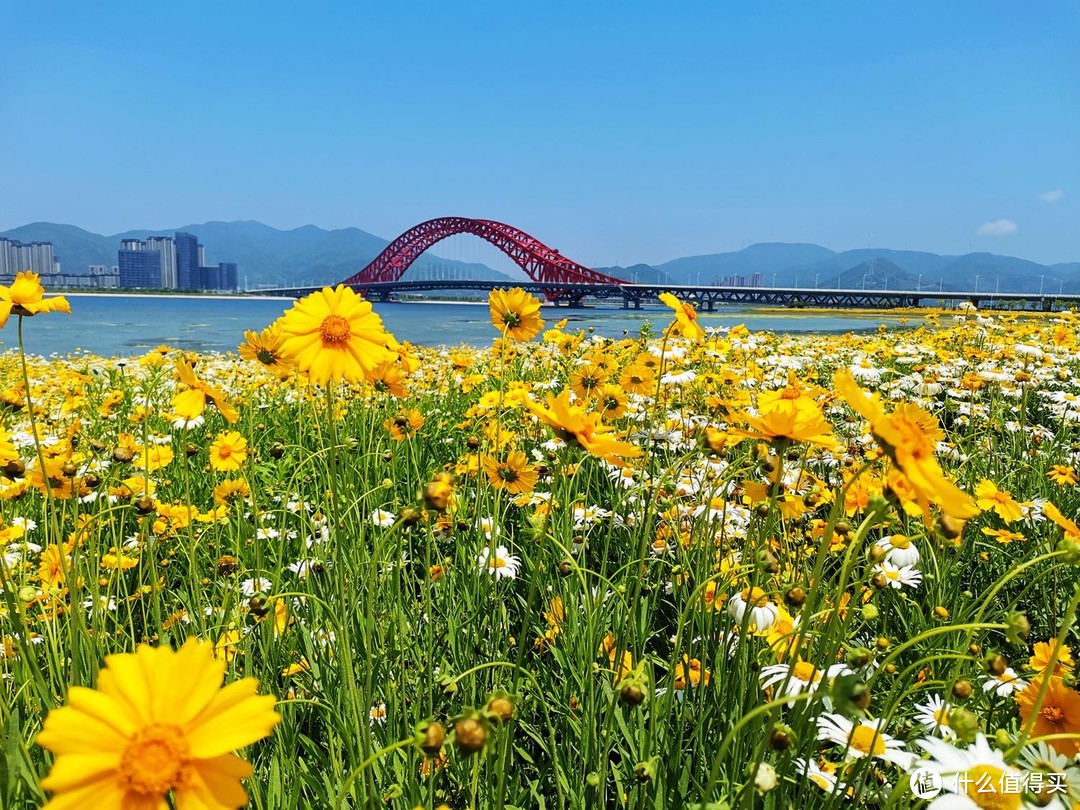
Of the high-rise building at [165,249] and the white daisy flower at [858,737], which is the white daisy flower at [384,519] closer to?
the white daisy flower at [858,737]

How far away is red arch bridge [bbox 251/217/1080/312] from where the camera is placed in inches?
1045

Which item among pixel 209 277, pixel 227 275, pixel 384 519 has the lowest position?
pixel 384 519

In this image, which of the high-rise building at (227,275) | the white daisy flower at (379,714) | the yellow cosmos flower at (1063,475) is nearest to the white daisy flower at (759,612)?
the white daisy flower at (379,714)

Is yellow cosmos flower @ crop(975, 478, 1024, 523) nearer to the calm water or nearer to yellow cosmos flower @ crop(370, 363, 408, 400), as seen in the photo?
yellow cosmos flower @ crop(370, 363, 408, 400)

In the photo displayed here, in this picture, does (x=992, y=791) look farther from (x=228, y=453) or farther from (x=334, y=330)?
(x=228, y=453)

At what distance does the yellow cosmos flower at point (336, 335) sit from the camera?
3.11ft

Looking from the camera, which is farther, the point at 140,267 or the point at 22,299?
the point at 140,267

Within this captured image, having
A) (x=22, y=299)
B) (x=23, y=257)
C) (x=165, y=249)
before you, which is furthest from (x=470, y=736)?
(x=165, y=249)

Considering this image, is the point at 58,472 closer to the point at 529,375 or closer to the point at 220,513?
the point at 220,513

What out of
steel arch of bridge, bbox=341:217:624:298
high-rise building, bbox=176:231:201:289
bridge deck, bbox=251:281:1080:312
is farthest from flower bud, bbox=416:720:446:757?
high-rise building, bbox=176:231:201:289

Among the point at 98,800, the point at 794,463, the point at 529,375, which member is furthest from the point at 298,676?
the point at 529,375

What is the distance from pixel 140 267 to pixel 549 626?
492 feet

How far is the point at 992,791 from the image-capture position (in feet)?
1.64

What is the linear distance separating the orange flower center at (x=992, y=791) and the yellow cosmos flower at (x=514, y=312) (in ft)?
3.50
